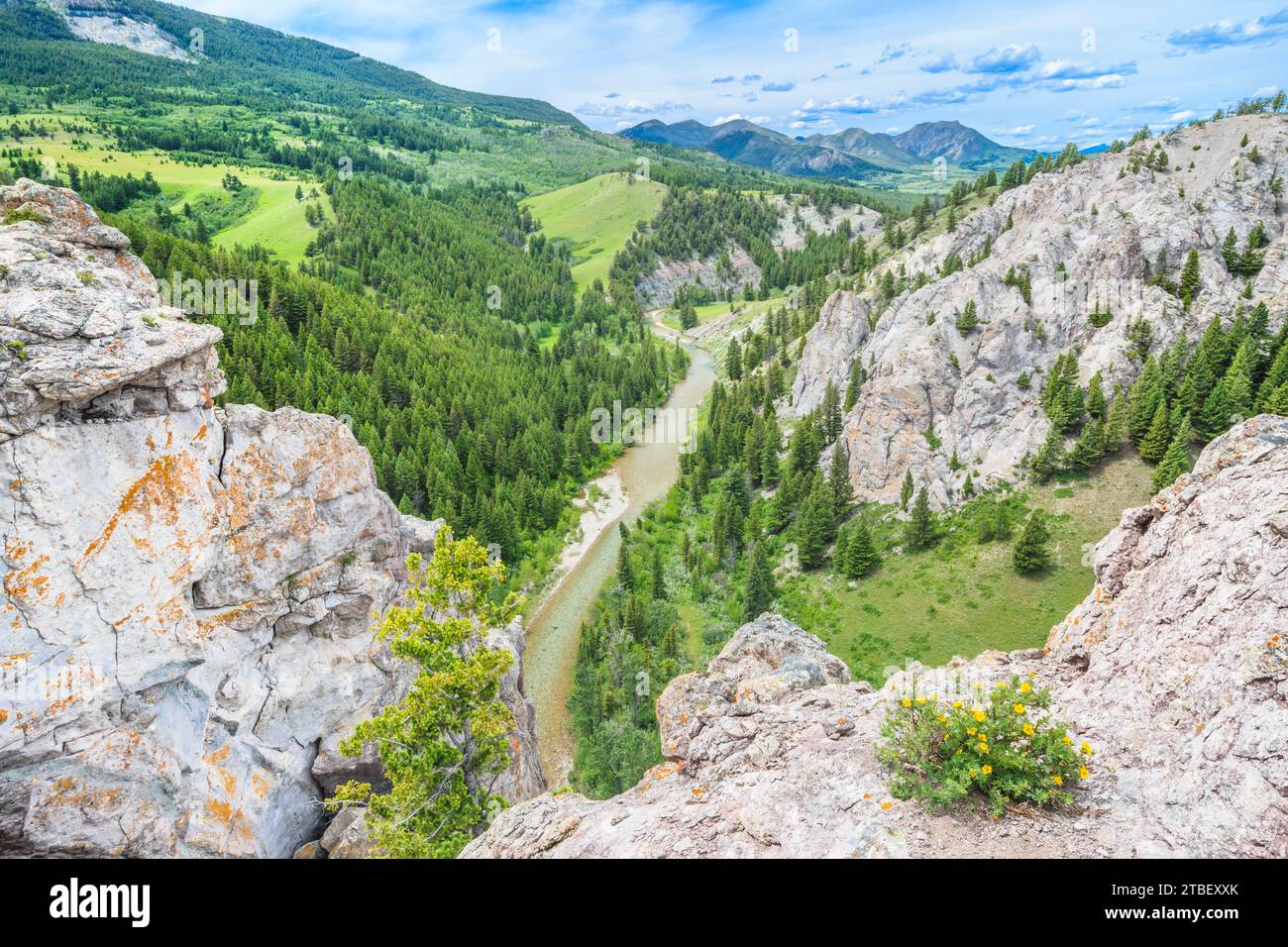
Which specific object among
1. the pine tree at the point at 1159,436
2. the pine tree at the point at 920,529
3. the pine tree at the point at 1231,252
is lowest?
the pine tree at the point at 920,529

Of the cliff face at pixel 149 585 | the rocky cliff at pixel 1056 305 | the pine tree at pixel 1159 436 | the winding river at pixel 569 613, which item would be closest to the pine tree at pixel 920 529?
the rocky cliff at pixel 1056 305

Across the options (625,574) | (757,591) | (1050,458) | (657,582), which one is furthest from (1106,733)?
(1050,458)

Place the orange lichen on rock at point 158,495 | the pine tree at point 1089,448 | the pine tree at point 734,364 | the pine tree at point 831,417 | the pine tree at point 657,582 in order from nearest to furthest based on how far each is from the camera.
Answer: the orange lichen on rock at point 158,495 < the pine tree at point 1089,448 < the pine tree at point 657,582 < the pine tree at point 831,417 < the pine tree at point 734,364

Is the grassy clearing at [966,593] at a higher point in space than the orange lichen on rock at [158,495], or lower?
lower

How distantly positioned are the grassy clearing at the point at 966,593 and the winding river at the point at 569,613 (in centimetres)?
2188

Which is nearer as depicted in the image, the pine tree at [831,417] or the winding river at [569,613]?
the winding river at [569,613]

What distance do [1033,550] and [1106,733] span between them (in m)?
44.1

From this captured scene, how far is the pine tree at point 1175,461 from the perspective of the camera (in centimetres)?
5038

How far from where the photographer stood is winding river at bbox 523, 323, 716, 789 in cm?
4866

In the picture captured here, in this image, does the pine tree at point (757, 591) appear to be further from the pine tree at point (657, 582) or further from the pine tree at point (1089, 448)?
the pine tree at point (1089, 448)

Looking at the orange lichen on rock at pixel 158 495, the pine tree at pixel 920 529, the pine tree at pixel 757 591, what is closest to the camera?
the orange lichen on rock at pixel 158 495

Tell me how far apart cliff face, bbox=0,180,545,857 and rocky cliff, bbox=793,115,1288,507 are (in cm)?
5968

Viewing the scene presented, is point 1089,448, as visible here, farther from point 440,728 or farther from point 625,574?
point 440,728
